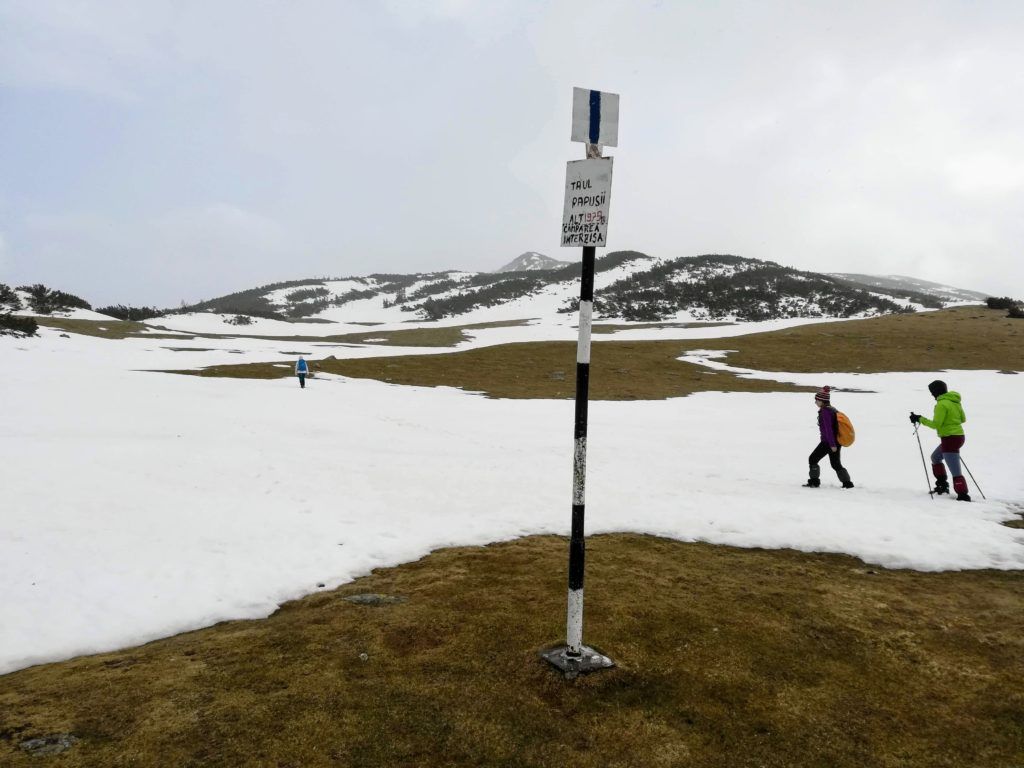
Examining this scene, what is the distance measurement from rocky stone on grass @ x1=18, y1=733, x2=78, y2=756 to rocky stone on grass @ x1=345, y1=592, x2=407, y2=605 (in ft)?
10.8

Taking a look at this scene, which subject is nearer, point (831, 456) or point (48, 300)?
point (831, 456)

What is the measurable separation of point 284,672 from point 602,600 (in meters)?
3.80

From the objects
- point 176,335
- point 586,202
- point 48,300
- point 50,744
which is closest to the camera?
point 50,744

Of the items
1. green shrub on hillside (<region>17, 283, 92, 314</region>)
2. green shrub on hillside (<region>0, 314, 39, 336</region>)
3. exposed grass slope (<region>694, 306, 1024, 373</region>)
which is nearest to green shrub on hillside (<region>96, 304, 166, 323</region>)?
green shrub on hillside (<region>17, 283, 92, 314</region>)

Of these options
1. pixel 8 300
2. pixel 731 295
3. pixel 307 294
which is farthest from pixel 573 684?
pixel 307 294

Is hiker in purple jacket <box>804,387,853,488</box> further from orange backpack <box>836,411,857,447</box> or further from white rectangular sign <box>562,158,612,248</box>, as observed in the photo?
white rectangular sign <box>562,158,612,248</box>

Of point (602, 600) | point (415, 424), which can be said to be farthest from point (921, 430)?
point (602, 600)

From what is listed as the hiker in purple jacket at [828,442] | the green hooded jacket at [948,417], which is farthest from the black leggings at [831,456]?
the green hooded jacket at [948,417]

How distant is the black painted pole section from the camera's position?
5371 mm

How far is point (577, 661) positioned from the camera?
5.65m

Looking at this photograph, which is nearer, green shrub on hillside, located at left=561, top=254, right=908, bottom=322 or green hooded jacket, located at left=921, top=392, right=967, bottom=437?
green hooded jacket, located at left=921, top=392, right=967, bottom=437

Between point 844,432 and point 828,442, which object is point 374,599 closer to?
point 828,442

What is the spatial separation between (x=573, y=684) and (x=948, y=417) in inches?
426

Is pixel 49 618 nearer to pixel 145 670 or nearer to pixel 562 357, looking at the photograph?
pixel 145 670
